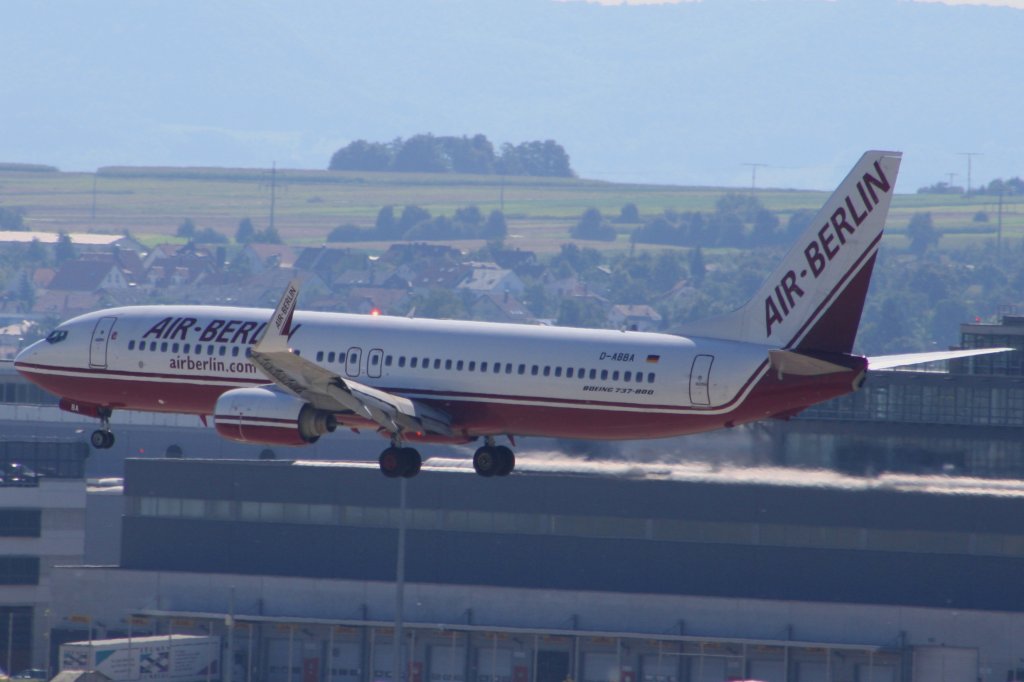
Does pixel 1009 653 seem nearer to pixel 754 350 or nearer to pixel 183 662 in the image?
pixel 754 350

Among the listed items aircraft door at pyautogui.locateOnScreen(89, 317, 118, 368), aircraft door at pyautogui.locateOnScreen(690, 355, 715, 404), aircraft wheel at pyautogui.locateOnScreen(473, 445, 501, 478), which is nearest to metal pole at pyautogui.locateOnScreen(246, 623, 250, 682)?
aircraft door at pyautogui.locateOnScreen(89, 317, 118, 368)

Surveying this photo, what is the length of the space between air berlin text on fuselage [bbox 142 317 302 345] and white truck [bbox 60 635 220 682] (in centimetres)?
1577

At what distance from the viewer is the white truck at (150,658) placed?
74.4 meters

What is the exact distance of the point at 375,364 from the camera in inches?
2415

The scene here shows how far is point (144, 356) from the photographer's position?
6450 cm

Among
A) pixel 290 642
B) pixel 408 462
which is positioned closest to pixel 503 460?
pixel 408 462

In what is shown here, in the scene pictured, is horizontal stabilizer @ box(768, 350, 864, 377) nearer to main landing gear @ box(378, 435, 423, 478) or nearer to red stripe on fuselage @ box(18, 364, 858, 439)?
red stripe on fuselage @ box(18, 364, 858, 439)

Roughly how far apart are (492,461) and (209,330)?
10270 mm

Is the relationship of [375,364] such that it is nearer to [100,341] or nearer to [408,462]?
[408,462]

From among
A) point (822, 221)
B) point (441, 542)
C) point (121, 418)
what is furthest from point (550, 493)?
point (121, 418)

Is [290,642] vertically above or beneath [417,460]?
beneath

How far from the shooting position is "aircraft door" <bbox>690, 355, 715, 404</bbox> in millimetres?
57250

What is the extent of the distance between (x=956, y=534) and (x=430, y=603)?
70.8 ft

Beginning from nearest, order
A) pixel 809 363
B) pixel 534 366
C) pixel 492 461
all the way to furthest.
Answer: pixel 809 363
pixel 534 366
pixel 492 461
